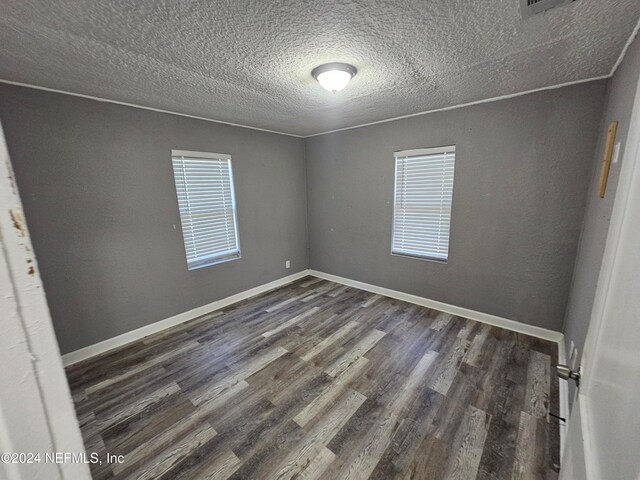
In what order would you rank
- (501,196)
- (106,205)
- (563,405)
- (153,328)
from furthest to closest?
(153,328)
(501,196)
(106,205)
(563,405)

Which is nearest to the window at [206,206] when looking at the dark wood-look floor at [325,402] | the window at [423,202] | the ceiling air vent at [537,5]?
the dark wood-look floor at [325,402]

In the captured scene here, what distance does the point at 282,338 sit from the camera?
8.73 ft

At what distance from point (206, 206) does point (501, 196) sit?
3.26 metres

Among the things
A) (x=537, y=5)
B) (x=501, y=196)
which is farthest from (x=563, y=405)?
(x=537, y=5)

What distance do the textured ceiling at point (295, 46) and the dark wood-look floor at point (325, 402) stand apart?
2337 millimetres

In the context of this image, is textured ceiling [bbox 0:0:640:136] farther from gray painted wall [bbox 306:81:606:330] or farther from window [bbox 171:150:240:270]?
window [bbox 171:150:240:270]

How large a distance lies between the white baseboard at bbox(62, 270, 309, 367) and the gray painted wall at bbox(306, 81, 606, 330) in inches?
72.2

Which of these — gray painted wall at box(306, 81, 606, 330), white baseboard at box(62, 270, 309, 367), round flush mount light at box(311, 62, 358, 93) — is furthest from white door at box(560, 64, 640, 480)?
white baseboard at box(62, 270, 309, 367)

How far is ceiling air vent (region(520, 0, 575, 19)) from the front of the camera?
119cm

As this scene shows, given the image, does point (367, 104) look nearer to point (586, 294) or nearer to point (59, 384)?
point (586, 294)

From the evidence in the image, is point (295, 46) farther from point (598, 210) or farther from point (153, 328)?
point (153, 328)

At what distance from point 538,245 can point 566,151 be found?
0.85m

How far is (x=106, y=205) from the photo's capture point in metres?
2.42

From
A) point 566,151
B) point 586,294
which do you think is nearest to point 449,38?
point 566,151
